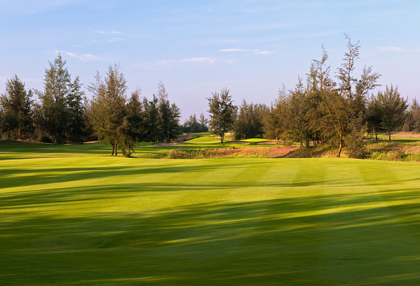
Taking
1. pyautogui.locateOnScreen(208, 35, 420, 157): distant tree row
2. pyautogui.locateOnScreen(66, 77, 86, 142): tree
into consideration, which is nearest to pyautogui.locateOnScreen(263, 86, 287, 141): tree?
pyautogui.locateOnScreen(208, 35, 420, 157): distant tree row

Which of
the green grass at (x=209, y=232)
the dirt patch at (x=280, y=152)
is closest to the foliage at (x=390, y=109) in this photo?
the dirt patch at (x=280, y=152)

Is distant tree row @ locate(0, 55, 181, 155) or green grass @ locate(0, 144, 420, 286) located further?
distant tree row @ locate(0, 55, 181, 155)

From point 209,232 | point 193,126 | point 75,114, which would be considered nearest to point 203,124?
point 193,126

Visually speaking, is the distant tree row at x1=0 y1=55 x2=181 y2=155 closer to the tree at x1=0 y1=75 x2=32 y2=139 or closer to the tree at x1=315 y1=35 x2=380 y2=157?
the tree at x1=0 y1=75 x2=32 y2=139

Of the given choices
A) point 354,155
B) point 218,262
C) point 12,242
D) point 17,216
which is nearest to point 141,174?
point 17,216

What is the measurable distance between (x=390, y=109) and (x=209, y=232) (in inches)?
1747

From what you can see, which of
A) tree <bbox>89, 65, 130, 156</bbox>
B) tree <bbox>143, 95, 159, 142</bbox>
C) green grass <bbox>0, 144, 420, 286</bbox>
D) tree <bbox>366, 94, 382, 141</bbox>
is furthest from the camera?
tree <bbox>143, 95, 159, 142</bbox>

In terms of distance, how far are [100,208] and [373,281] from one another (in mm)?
7499

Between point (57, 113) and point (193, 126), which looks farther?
point (193, 126)

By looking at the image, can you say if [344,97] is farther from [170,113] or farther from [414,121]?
[414,121]

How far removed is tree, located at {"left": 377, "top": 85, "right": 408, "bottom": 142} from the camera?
4459 centimetres

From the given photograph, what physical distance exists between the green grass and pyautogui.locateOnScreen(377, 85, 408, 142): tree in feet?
110

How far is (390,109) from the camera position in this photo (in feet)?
147

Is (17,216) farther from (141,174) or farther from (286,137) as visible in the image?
(286,137)
